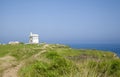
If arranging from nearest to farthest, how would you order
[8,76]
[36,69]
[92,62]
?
1. [92,62]
2. [36,69]
3. [8,76]

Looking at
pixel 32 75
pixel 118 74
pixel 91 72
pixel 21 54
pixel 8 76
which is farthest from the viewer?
pixel 21 54

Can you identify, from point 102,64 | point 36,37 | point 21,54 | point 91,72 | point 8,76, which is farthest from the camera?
point 36,37

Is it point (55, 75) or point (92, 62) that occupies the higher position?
point (92, 62)

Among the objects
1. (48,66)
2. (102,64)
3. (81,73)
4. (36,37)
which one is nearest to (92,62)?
(102,64)

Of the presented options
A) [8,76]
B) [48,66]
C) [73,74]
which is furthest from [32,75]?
[8,76]

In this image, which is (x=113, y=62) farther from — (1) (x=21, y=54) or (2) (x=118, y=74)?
(1) (x=21, y=54)

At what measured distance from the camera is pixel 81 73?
8812 mm

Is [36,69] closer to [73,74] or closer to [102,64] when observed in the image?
[102,64]

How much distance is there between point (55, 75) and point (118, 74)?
285 centimetres

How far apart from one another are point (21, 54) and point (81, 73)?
3069 centimetres

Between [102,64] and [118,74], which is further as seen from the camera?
[118,74]

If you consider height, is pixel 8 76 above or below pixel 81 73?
below

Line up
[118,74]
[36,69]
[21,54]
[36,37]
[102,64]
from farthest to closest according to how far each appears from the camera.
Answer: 1. [36,37]
2. [21,54]
3. [36,69]
4. [118,74]
5. [102,64]

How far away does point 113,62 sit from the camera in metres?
14.7
